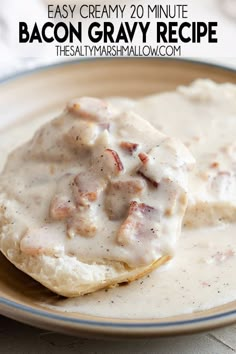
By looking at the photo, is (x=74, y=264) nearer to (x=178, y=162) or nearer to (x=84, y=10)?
(x=178, y=162)

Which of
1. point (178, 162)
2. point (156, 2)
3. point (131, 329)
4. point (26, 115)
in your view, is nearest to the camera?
point (131, 329)

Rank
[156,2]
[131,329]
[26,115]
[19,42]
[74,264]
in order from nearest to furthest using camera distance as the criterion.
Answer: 1. [131,329]
2. [74,264]
3. [26,115]
4. [19,42]
5. [156,2]

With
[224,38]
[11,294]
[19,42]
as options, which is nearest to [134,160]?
[11,294]

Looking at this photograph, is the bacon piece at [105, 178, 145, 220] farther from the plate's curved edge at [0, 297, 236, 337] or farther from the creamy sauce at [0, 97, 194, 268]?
the plate's curved edge at [0, 297, 236, 337]

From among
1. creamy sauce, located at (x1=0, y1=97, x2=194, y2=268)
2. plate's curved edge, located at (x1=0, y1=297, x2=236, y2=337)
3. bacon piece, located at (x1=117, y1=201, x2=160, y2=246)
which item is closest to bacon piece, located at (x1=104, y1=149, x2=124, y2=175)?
creamy sauce, located at (x1=0, y1=97, x2=194, y2=268)

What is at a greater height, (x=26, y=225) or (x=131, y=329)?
(x=26, y=225)

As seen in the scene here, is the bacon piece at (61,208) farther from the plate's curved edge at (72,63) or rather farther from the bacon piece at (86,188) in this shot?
the plate's curved edge at (72,63)

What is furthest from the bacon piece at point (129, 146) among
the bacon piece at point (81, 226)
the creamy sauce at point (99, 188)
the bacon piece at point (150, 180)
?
the bacon piece at point (81, 226)
